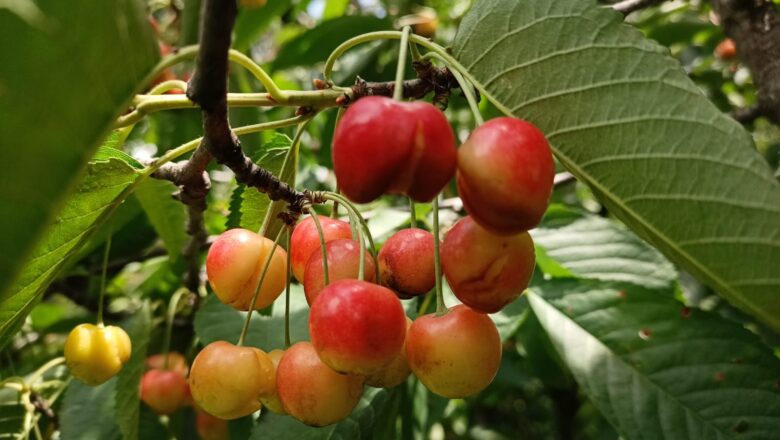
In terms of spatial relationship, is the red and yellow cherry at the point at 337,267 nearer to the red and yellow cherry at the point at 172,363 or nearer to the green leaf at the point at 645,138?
the green leaf at the point at 645,138

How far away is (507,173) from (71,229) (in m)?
0.63

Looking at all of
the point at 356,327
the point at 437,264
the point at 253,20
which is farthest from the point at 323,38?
the point at 356,327

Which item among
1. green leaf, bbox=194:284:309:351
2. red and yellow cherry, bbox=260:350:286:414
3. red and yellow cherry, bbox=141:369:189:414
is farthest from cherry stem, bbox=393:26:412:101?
red and yellow cherry, bbox=141:369:189:414

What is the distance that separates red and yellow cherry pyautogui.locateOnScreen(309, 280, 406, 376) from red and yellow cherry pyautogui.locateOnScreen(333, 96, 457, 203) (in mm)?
135

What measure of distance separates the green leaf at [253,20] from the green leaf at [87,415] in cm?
121

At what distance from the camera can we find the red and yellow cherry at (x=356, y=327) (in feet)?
2.38

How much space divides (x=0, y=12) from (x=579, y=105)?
59 cm

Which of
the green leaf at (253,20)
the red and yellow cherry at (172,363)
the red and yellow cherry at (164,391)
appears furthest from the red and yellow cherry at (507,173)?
the green leaf at (253,20)

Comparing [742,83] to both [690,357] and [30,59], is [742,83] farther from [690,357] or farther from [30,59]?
[30,59]

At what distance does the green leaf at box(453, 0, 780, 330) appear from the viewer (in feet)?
2.29

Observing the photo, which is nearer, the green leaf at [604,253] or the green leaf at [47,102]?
the green leaf at [47,102]

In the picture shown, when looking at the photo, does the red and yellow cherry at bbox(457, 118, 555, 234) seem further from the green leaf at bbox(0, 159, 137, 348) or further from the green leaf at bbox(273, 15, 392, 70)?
the green leaf at bbox(273, 15, 392, 70)

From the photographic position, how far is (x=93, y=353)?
1.18 meters

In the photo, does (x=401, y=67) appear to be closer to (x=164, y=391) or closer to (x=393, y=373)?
(x=393, y=373)
